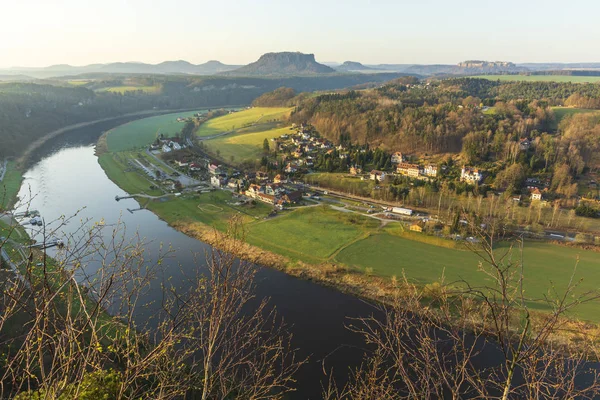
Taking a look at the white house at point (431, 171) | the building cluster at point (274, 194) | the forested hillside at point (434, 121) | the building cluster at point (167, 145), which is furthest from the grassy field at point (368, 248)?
the building cluster at point (167, 145)

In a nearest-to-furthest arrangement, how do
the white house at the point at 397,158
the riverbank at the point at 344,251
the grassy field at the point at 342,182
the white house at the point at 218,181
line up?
the riverbank at the point at 344,251
the grassy field at the point at 342,182
the white house at the point at 218,181
the white house at the point at 397,158

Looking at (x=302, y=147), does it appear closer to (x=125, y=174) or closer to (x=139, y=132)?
(x=125, y=174)

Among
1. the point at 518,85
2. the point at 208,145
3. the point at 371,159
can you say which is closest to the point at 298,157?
the point at 371,159

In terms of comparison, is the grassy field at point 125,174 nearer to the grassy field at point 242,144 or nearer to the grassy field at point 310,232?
the grassy field at point 242,144

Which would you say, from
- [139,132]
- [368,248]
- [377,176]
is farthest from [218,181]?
[139,132]

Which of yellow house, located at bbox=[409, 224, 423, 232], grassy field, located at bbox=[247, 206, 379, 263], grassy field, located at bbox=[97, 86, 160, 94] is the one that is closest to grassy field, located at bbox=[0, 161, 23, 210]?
grassy field, located at bbox=[247, 206, 379, 263]

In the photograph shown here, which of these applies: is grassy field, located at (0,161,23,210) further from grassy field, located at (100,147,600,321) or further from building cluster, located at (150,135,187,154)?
building cluster, located at (150,135,187,154)
